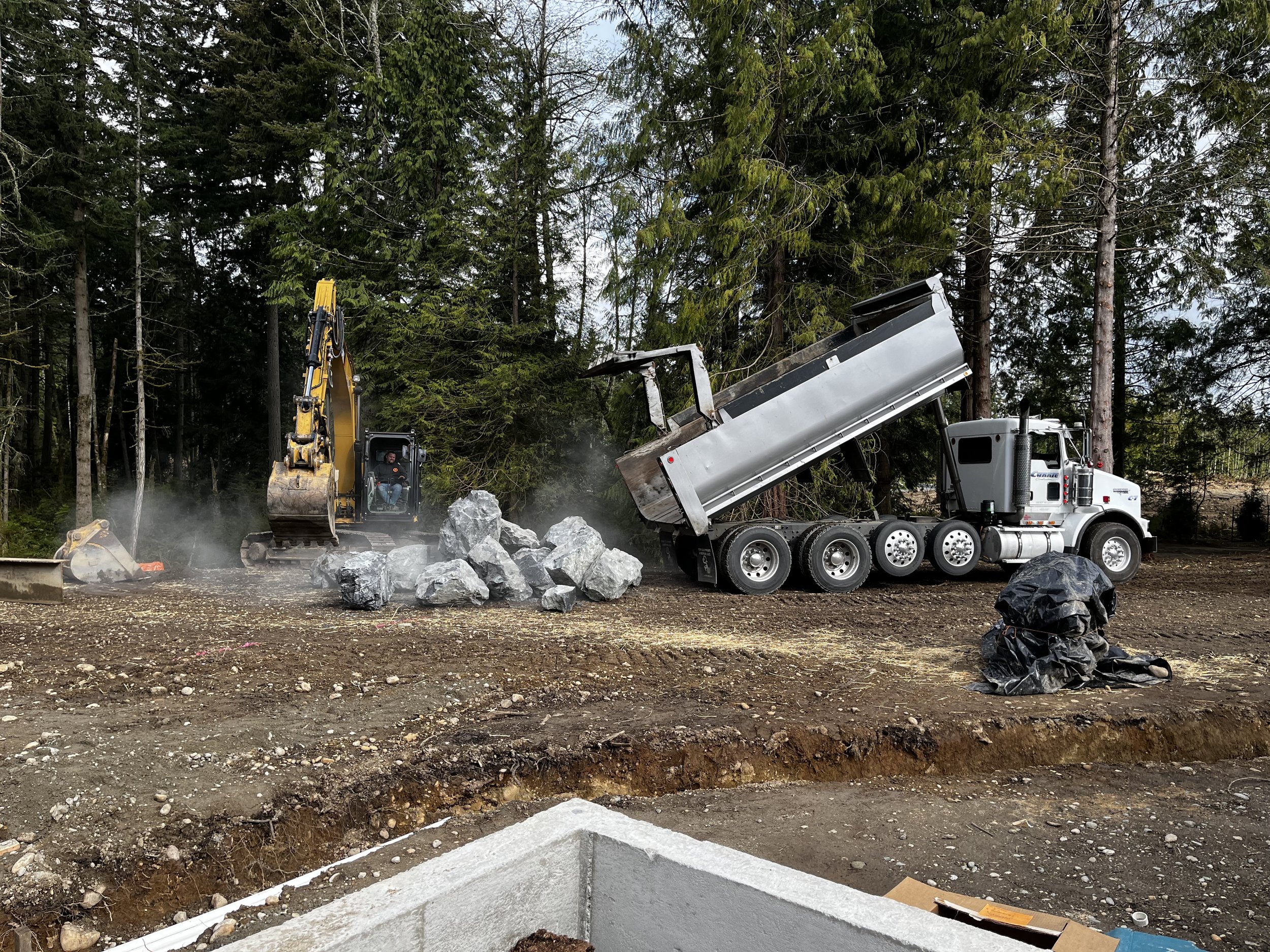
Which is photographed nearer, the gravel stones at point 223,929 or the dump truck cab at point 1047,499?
the gravel stones at point 223,929

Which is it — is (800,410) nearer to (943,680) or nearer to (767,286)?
(943,680)

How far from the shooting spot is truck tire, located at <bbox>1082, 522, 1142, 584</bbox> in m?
12.1

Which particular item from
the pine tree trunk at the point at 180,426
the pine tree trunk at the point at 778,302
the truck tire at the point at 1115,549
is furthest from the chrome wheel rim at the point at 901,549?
the pine tree trunk at the point at 180,426

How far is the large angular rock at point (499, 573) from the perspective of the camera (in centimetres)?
1035

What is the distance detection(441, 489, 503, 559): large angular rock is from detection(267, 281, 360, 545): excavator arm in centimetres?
178

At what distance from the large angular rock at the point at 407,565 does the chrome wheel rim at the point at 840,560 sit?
5.12 metres

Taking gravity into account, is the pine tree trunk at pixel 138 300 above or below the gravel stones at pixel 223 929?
above

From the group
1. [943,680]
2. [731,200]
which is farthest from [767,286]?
[943,680]

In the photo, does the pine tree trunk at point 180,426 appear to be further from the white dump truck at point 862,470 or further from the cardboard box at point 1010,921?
the cardboard box at point 1010,921

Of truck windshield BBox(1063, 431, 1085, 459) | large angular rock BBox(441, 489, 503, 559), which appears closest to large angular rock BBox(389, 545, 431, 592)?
large angular rock BBox(441, 489, 503, 559)

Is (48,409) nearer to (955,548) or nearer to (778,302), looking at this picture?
(778,302)

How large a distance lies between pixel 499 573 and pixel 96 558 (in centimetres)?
666

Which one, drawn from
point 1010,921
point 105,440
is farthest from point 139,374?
point 1010,921

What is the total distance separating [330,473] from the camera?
11922mm
